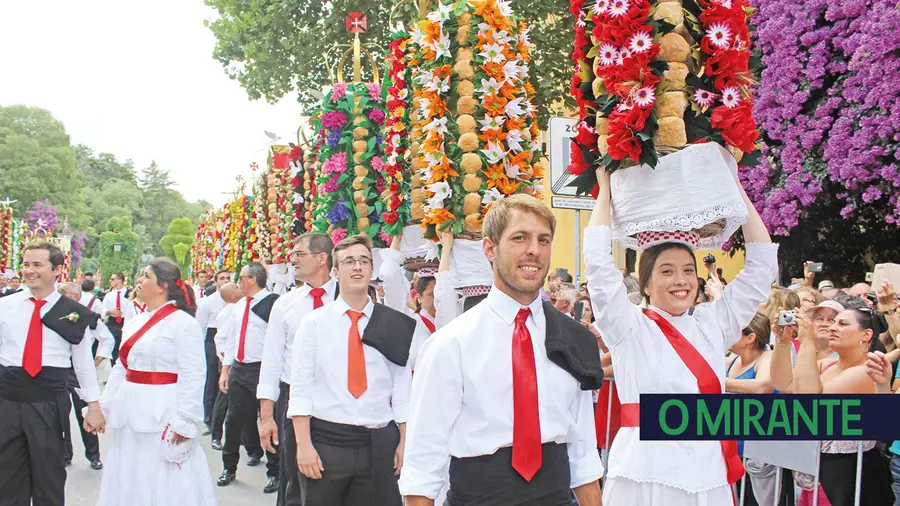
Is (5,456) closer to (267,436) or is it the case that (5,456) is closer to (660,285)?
(267,436)

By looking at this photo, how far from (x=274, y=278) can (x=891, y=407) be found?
10571 mm


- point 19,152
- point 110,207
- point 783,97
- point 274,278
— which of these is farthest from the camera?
point 110,207

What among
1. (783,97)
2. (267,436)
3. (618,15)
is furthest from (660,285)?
(783,97)

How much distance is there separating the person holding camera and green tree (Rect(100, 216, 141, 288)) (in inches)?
2553

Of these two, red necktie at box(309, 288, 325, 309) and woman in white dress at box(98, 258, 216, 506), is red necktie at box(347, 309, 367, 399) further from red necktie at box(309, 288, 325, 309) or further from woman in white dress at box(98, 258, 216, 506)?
red necktie at box(309, 288, 325, 309)

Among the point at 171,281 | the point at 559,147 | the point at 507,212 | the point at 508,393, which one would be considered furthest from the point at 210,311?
the point at 508,393

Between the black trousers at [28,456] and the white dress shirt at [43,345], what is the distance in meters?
0.33

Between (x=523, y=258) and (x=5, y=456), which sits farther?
(x=5, y=456)

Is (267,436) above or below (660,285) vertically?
below

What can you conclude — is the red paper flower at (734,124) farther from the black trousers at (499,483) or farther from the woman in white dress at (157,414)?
the woman in white dress at (157,414)

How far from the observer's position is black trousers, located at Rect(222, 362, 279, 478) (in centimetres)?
985

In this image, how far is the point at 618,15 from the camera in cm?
418

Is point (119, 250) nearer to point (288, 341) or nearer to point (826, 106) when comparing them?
point (826, 106)

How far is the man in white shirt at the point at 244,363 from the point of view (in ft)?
32.4
